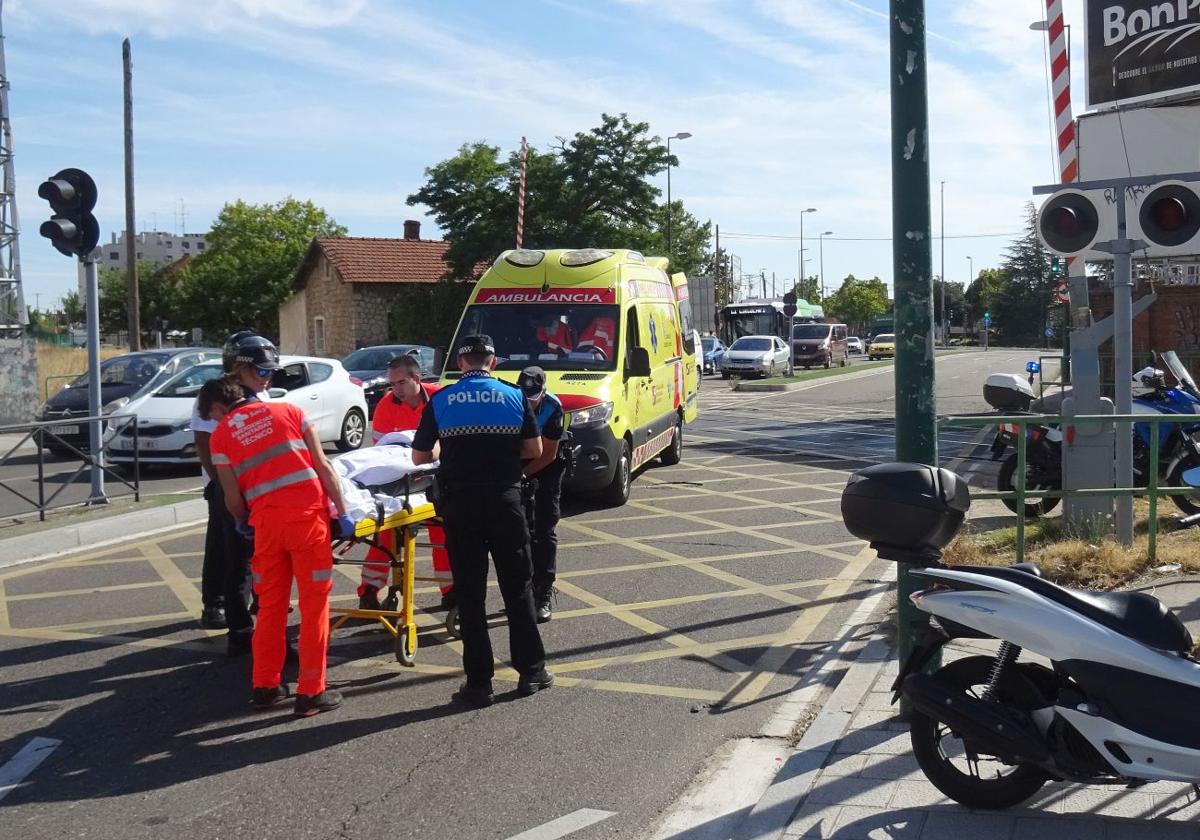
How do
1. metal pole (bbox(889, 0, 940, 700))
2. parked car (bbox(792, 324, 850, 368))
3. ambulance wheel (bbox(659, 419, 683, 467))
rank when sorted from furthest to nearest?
parked car (bbox(792, 324, 850, 368))
ambulance wheel (bbox(659, 419, 683, 467))
metal pole (bbox(889, 0, 940, 700))

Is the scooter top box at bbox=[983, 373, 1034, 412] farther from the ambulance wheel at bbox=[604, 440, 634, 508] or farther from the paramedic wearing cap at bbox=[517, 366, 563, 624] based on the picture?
the paramedic wearing cap at bbox=[517, 366, 563, 624]

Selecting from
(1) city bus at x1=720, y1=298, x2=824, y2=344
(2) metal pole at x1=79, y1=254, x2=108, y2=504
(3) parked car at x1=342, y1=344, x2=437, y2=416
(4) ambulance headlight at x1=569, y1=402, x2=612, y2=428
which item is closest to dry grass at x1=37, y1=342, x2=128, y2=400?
(3) parked car at x1=342, y1=344, x2=437, y2=416

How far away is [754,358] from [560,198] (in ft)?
27.9

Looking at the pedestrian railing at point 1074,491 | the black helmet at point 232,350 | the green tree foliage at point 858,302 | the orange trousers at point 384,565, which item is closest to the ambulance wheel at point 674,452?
the pedestrian railing at point 1074,491

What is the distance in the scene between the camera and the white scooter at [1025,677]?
3.97 m

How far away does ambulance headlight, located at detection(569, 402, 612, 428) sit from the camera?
35.1 ft

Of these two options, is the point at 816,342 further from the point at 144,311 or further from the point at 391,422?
the point at 391,422

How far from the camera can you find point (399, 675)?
631cm

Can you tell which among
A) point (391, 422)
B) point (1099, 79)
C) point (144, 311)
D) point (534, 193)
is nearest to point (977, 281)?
point (144, 311)

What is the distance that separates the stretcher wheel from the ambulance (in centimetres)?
445

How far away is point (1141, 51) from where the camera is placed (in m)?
16.0

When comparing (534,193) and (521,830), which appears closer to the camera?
(521,830)

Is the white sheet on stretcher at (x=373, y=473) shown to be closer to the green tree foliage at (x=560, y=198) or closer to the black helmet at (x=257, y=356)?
the black helmet at (x=257, y=356)

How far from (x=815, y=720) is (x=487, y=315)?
7.40 metres
